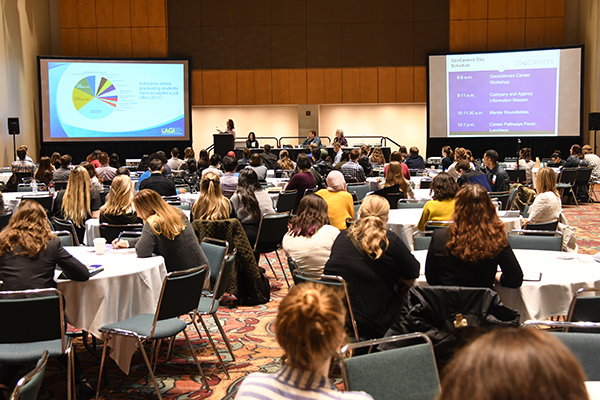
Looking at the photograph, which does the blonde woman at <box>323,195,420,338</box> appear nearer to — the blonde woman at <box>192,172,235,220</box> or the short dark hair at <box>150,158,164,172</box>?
the blonde woman at <box>192,172,235,220</box>

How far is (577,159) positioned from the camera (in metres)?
13.6

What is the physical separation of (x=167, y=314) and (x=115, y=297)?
493mm

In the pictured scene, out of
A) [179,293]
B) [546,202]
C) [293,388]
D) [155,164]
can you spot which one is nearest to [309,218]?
[179,293]

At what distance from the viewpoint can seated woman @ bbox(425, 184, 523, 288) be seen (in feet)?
12.3

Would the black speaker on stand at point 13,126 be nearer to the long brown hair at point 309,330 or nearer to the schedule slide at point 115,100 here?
the schedule slide at point 115,100

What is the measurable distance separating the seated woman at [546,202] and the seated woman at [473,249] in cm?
280

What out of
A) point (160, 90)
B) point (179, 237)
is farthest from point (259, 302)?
point (160, 90)

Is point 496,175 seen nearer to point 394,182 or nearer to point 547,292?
point 394,182

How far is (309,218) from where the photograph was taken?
4.87 m

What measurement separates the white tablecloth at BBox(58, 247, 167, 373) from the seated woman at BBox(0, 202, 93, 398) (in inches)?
7.3

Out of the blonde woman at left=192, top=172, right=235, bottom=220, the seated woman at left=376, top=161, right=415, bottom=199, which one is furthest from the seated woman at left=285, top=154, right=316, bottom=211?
the blonde woman at left=192, top=172, right=235, bottom=220

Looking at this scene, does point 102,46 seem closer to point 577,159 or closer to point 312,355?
point 577,159

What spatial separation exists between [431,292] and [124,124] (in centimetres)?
1735

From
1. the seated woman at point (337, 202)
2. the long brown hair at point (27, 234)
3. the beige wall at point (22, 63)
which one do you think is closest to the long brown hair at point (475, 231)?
the long brown hair at point (27, 234)
